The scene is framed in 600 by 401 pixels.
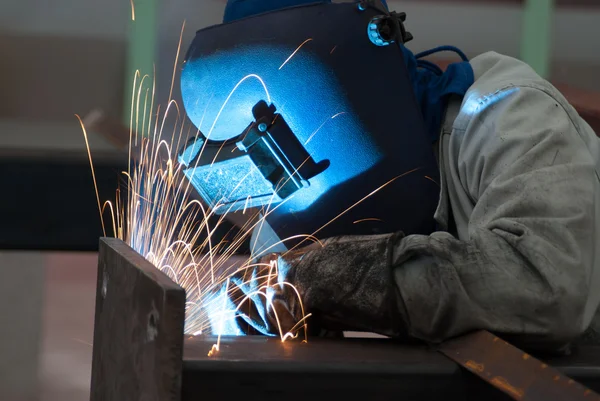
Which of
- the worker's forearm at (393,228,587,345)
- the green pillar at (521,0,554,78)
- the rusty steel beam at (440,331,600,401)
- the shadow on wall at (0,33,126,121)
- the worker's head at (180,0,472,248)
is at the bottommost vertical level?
the rusty steel beam at (440,331,600,401)

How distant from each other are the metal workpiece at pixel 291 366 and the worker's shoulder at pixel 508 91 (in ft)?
1.29

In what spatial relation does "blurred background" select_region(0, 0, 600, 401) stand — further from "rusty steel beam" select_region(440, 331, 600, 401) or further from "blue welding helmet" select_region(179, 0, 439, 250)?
"rusty steel beam" select_region(440, 331, 600, 401)

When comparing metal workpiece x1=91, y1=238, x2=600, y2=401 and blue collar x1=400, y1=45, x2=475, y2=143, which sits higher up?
blue collar x1=400, y1=45, x2=475, y2=143

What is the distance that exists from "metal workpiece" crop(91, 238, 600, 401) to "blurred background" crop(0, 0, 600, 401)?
1.79 metres

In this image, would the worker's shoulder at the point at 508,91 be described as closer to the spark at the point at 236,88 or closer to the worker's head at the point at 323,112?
the worker's head at the point at 323,112

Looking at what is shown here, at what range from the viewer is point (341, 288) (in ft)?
3.47

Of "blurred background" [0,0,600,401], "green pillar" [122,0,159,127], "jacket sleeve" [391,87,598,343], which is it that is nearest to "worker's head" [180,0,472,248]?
"jacket sleeve" [391,87,598,343]

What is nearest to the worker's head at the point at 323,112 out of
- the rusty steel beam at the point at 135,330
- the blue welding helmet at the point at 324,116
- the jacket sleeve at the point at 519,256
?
the blue welding helmet at the point at 324,116

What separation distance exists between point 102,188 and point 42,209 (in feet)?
0.61

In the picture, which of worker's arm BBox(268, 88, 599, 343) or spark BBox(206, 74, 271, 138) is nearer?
worker's arm BBox(268, 88, 599, 343)

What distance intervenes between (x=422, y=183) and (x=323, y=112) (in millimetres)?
205

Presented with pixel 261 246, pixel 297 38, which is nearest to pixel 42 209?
pixel 261 246

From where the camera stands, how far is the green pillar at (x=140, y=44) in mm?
2898

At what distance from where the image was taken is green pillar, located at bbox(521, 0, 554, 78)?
3182 millimetres
